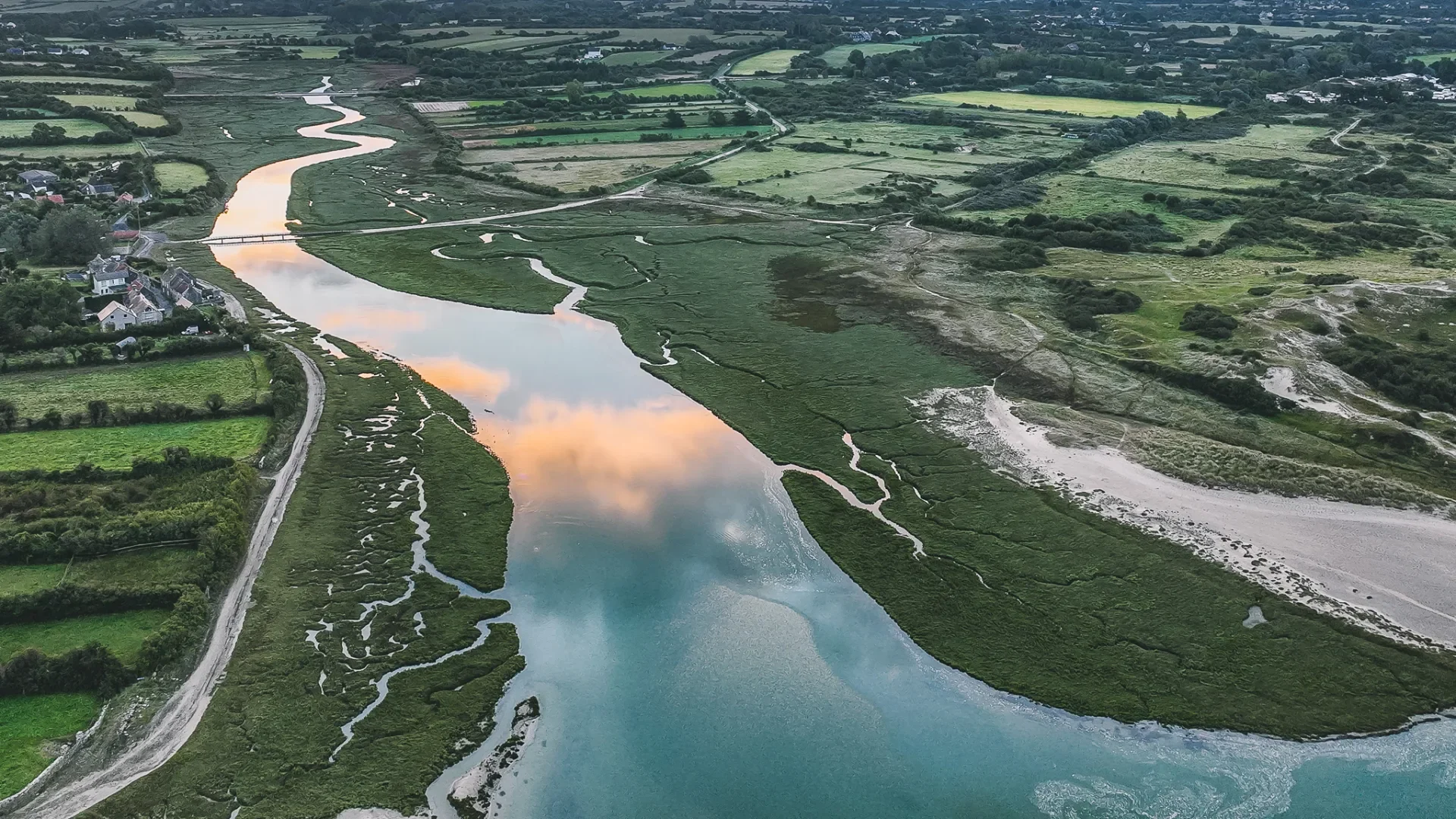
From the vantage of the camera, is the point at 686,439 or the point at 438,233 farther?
the point at 438,233

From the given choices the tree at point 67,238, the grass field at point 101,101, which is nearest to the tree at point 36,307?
the tree at point 67,238

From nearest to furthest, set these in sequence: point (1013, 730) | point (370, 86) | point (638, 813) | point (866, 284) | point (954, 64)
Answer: point (638, 813) → point (1013, 730) → point (866, 284) → point (370, 86) → point (954, 64)

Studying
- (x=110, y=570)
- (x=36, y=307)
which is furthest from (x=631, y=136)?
(x=110, y=570)

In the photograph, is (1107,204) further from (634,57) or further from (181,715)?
(634,57)

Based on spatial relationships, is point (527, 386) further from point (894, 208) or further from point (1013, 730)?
point (894, 208)

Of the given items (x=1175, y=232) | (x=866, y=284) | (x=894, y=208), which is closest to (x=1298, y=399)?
(x=866, y=284)
